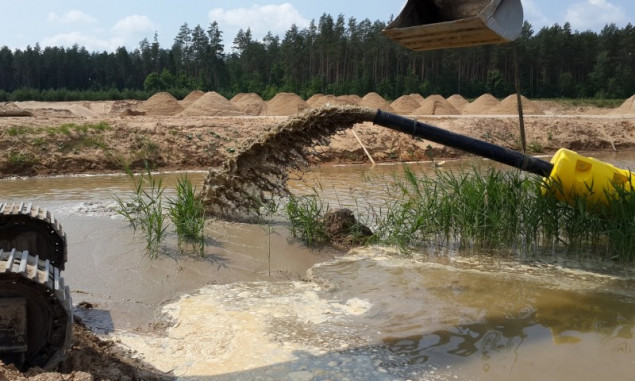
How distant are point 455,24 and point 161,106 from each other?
26.3 metres

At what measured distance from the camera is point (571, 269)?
22.3 ft

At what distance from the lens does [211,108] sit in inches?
1165

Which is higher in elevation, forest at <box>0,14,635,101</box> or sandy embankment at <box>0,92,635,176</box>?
forest at <box>0,14,635,101</box>

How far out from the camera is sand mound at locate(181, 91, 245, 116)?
A: 28.8 meters

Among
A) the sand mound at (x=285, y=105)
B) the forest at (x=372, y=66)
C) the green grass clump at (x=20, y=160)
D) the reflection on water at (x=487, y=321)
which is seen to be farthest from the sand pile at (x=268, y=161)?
the forest at (x=372, y=66)

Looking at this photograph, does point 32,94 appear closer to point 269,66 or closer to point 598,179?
point 269,66

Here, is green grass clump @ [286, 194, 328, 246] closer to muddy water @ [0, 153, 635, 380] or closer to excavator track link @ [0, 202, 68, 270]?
muddy water @ [0, 153, 635, 380]

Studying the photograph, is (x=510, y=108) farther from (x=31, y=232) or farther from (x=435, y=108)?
(x=31, y=232)

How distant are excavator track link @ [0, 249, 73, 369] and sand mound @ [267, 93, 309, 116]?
28201mm

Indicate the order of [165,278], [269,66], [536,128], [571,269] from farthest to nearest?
1. [269,66]
2. [536,128]
3. [571,269]
4. [165,278]

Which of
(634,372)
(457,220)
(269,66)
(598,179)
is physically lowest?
(634,372)

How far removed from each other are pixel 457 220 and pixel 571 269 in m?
1.34

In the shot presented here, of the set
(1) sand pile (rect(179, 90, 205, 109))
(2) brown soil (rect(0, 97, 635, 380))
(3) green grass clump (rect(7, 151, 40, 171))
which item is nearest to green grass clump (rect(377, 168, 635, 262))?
(2) brown soil (rect(0, 97, 635, 380))

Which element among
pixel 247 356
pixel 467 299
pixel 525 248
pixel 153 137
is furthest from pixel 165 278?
pixel 153 137
